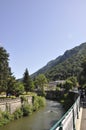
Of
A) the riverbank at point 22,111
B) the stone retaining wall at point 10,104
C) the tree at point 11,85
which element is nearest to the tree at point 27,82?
the tree at point 11,85

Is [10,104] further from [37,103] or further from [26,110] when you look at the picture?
[37,103]

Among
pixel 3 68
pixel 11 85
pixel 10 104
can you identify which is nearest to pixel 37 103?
pixel 11 85

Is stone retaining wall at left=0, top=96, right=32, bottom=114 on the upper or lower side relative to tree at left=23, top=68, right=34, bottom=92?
lower

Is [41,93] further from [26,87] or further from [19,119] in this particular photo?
[19,119]

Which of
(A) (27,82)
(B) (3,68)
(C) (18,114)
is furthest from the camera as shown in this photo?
(A) (27,82)

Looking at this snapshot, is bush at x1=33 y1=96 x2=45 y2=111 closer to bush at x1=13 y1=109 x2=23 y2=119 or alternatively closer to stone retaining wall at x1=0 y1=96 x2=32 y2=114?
stone retaining wall at x1=0 y1=96 x2=32 y2=114

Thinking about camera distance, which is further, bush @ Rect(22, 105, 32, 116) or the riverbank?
bush @ Rect(22, 105, 32, 116)

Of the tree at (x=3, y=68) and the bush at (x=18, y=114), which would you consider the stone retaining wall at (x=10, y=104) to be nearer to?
the bush at (x=18, y=114)

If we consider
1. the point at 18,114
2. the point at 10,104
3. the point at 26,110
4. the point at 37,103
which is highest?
the point at 10,104

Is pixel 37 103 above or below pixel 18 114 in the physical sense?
above

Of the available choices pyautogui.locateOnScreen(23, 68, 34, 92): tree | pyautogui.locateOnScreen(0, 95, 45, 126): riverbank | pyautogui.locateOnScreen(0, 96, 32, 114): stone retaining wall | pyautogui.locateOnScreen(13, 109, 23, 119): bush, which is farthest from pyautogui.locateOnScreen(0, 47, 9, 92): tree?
pyautogui.locateOnScreen(23, 68, 34, 92): tree

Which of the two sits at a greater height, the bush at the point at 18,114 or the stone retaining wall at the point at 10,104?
the stone retaining wall at the point at 10,104

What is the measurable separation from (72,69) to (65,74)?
22.2 ft

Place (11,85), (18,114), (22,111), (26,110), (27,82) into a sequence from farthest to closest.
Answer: (27,82) → (11,85) → (26,110) → (22,111) → (18,114)
